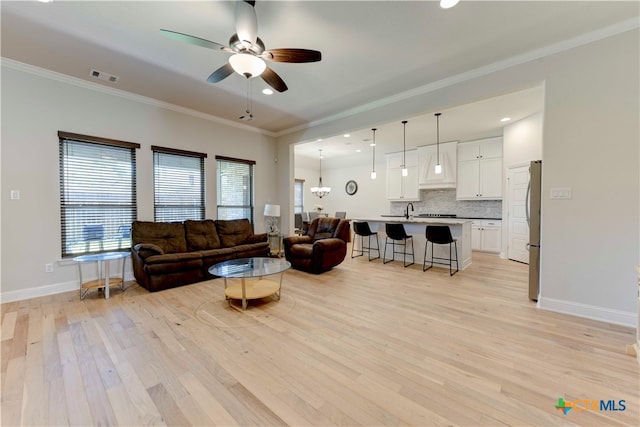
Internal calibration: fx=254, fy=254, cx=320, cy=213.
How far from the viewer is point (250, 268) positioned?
3.28 meters

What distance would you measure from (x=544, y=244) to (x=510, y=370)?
186 cm

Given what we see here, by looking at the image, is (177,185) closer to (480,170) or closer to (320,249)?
(320,249)

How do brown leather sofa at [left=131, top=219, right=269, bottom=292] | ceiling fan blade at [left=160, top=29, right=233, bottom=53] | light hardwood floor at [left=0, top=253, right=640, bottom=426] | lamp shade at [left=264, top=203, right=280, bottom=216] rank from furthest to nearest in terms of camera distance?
lamp shade at [left=264, top=203, right=280, bottom=216], brown leather sofa at [left=131, top=219, right=269, bottom=292], ceiling fan blade at [left=160, top=29, right=233, bottom=53], light hardwood floor at [left=0, top=253, right=640, bottom=426]

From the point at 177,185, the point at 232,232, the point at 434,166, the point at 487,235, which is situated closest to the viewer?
the point at 177,185

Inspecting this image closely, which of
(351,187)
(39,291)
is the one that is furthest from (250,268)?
(351,187)

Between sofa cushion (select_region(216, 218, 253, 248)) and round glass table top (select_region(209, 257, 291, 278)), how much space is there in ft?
4.44

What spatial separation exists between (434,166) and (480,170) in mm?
1125

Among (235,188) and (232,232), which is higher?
(235,188)

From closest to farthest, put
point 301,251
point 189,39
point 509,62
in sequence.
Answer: point 189,39 < point 509,62 < point 301,251

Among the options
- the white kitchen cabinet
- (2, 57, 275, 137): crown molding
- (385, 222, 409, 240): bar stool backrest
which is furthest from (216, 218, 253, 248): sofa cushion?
the white kitchen cabinet

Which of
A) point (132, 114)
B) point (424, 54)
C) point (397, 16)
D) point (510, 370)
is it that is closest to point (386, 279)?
point (510, 370)

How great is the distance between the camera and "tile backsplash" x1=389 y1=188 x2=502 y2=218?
6.69 m

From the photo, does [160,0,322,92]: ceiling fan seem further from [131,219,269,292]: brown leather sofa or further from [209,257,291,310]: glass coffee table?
[131,219,269,292]: brown leather sofa

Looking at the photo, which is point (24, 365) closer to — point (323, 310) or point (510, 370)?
point (323, 310)
